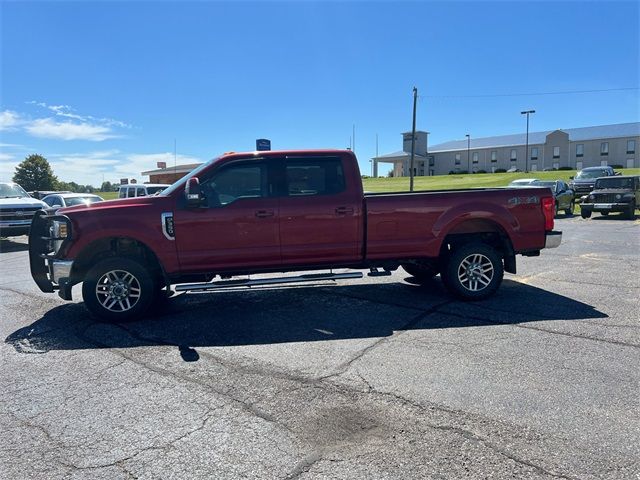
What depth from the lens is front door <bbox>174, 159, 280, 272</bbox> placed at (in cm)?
586

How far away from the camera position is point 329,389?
3.80 meters

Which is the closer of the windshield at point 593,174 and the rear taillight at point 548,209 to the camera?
the rear taillight at point 548,209

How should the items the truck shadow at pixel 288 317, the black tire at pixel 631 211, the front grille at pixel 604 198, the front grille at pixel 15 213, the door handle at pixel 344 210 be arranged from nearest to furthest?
the truck shadow at pixel 288 317 → the door handle at pixel 344 210 → the front grille at pixel 15 213 → the black tire at pixel 631 211 → the front grille at pixel 604 198

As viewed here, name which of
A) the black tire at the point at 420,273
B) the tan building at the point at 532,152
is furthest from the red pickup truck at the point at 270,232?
the tan building at the point at 532,152

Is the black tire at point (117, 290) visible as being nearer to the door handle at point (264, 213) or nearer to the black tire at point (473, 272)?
the door handle at point (264, 213)

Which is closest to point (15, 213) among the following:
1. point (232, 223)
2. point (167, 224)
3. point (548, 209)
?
point (167, 224)

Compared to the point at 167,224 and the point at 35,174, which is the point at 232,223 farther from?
the point at 35,174

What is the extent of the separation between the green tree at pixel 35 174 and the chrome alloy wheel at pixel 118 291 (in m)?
70.9

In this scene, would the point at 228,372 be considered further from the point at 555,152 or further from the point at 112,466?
the point at 555,152

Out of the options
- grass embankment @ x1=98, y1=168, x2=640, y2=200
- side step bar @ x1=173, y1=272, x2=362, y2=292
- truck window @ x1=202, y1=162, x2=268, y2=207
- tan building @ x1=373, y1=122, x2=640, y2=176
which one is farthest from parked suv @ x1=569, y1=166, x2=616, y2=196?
tan building @ x1=373, y1=122, x2=640, y2=176

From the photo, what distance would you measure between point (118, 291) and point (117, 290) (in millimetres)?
18

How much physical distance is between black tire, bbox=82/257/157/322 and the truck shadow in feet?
0.55

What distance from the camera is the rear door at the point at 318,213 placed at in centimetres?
607

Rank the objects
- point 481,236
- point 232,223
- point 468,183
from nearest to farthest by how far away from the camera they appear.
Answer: point 232,223
point 481,236
point 468,183
